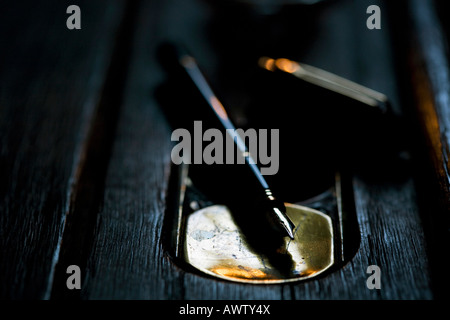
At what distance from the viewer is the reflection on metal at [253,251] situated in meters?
0.28

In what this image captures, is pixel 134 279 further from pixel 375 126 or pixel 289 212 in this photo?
pixel 375 126

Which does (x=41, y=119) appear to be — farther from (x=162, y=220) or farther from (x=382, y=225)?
(x=382, y=225)

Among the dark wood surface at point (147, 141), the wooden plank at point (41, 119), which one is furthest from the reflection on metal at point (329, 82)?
the wooden plank at point (41, 119)

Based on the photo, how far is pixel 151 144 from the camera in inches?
15.3

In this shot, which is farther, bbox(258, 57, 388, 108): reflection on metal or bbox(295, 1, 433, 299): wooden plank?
bbox(258, 57, 388, 108): reflection on metal

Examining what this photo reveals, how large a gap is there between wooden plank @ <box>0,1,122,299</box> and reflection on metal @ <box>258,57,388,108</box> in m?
0.17

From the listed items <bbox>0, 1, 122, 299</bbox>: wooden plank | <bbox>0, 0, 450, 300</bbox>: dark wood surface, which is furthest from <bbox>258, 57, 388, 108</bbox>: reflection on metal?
<bbox>0, 1, 122, 299</bbox>: wooden plank

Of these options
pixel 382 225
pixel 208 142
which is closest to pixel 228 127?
pixel 208 142

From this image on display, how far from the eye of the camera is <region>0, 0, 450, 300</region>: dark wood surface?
0.90 feet

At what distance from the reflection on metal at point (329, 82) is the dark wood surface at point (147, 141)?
4 centimetres

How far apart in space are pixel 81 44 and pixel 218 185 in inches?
10.8

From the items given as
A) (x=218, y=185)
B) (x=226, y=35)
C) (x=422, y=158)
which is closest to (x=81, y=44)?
(x=226, y=35)

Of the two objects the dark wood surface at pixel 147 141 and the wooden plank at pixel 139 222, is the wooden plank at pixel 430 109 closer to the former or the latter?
the dark wood surface at pixel 147 141

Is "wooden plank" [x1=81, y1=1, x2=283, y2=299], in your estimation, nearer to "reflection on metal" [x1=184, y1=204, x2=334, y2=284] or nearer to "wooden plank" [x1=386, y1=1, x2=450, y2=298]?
"reflection on metal" [x1=184, y1=204, x2=334, y2=284]
